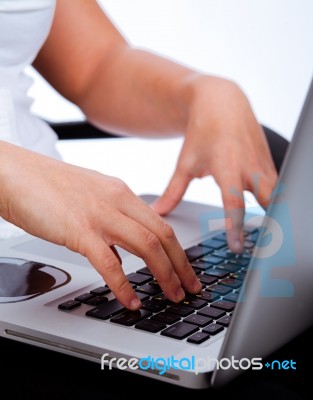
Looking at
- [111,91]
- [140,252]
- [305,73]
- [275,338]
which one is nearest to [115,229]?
[140,252]

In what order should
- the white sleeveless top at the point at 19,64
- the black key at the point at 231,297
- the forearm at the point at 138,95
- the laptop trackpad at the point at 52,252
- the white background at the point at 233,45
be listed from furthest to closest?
1. the white background at the point at 233,45
2. the forearm at the point at 138,95
3. the white sleeveless top at the point at 19,64
4. the laptop trackpad at the point at 52,252
5. the black key at the point at 231,297

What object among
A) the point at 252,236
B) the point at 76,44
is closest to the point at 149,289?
the point at 252,236

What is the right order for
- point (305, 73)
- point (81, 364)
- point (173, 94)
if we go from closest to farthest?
point (81, 364) < point (173, 94) < point (305, 73)

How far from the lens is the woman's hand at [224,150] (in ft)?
3.20

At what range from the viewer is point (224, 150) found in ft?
3.24

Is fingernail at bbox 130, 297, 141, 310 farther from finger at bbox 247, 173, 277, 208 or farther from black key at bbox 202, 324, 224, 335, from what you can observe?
finger at bbox 247, 173, 277, 208

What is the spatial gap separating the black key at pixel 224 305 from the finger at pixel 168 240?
0.10 ft

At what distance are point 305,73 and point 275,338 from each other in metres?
1.94

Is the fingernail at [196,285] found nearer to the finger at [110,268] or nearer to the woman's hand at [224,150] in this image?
the finger at [110,268]

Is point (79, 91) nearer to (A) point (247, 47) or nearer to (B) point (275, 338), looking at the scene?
(B) point (275, 338)

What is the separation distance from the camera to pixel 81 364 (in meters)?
0.63

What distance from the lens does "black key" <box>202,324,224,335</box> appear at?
629 millimetres

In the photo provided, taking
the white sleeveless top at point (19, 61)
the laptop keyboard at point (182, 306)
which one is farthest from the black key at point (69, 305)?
the white sleeveless top at point (19, 61)

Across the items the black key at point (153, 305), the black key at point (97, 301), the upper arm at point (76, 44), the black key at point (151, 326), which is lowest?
the black key at point (97, 301)
